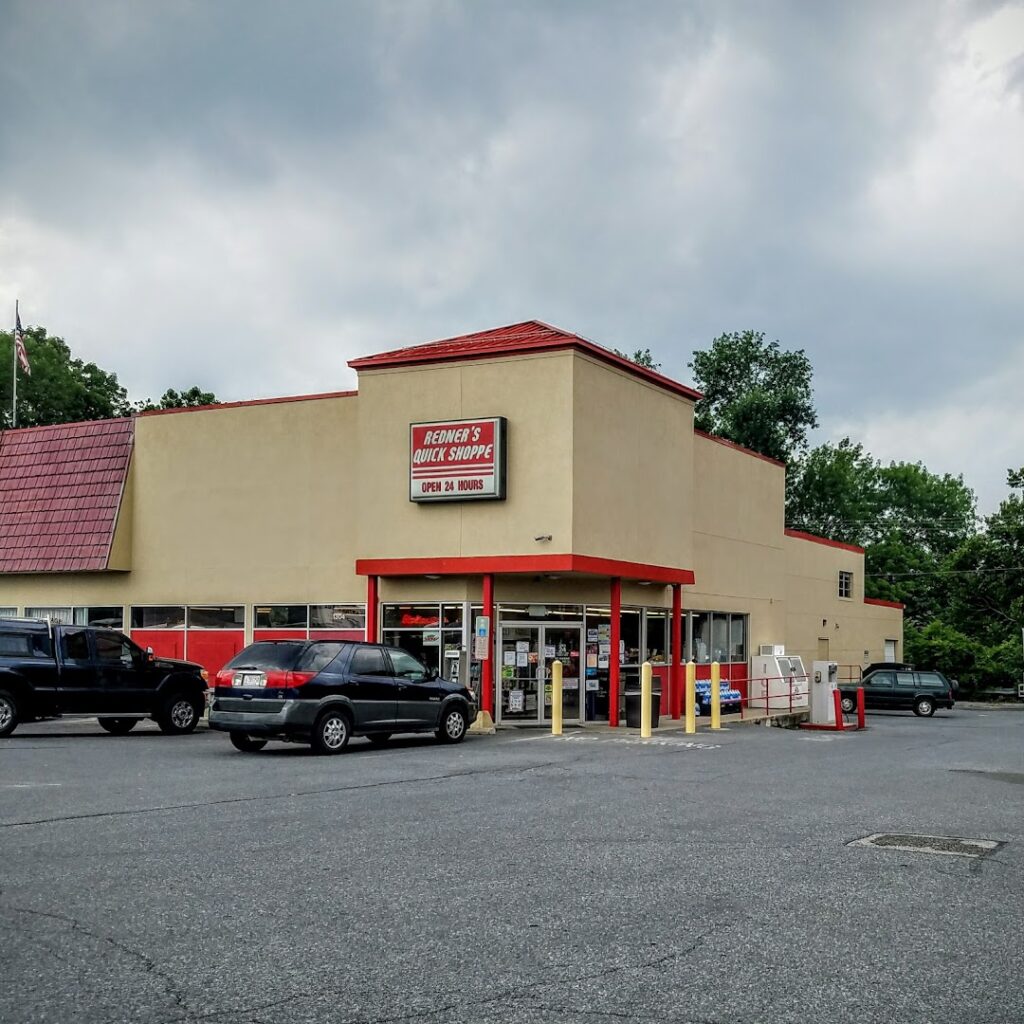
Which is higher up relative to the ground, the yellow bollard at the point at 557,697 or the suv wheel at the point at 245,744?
the yellow bollard at the point at 557,697

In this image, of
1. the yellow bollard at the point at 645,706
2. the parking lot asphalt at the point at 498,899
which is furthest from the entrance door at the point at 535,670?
the parking lot asphalt at the point at 498,899

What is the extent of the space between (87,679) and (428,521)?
809 cm

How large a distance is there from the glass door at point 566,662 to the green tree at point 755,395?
37.0 metres

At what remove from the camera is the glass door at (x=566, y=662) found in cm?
2748

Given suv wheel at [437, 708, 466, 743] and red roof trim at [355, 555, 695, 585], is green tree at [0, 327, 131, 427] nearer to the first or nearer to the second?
red roof trim at [355, 555, 695, 585]

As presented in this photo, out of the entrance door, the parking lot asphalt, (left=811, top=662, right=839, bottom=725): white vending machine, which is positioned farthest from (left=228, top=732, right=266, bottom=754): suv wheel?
(left=811, top=662, right=839, bottom=725): white vending machine

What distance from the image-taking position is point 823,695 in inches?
1184

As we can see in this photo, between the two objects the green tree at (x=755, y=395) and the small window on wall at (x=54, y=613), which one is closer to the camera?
the small window on wall at (x=54, y=613)

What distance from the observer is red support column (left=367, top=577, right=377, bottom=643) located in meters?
27.7

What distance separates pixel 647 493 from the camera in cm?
2877

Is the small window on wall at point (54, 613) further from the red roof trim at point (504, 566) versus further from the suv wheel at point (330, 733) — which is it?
the suv wheel at point (330, 733)

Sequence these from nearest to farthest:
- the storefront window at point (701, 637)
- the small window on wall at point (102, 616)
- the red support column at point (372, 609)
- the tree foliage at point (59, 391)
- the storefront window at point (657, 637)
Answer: the red support column at point (372, 609) < the storefront window at point (657, 637) < the small window on wall at point (102, 616) < the storefront window at point (701, 637) < the tree foliage at point (59, 391)

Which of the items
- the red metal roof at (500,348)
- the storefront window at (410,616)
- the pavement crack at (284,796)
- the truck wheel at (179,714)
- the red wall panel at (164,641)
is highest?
the red metal roof at (500,348)

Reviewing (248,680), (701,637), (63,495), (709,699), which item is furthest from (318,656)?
(701,637)
